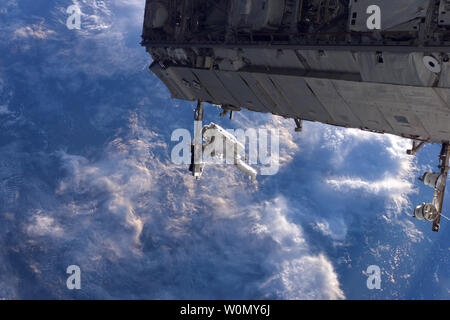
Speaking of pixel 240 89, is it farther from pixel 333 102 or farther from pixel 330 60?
pixel 330 60

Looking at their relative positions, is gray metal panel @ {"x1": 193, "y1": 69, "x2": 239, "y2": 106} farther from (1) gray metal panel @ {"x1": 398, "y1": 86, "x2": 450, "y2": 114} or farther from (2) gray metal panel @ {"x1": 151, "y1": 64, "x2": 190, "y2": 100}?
(1) gray metal panel @ {"x1": 398, "y1": 86, "x2": 450, "y2": 114}

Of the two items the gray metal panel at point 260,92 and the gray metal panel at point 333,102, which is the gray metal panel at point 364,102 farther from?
the gray metal panel at point 260,92

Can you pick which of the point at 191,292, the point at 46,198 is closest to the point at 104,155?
the point at 46,198

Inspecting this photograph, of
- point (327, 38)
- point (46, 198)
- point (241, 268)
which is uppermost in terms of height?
point (46, 198)

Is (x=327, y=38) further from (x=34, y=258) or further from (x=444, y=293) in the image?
(x=444, y=293)

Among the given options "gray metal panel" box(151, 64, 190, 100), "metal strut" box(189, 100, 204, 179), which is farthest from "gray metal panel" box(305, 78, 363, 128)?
"gray metal panel" box(151, 64, 190, 100)

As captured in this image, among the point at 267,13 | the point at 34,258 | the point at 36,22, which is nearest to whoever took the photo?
the point at 267,13

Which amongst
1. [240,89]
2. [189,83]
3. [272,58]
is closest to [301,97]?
[272,58]
